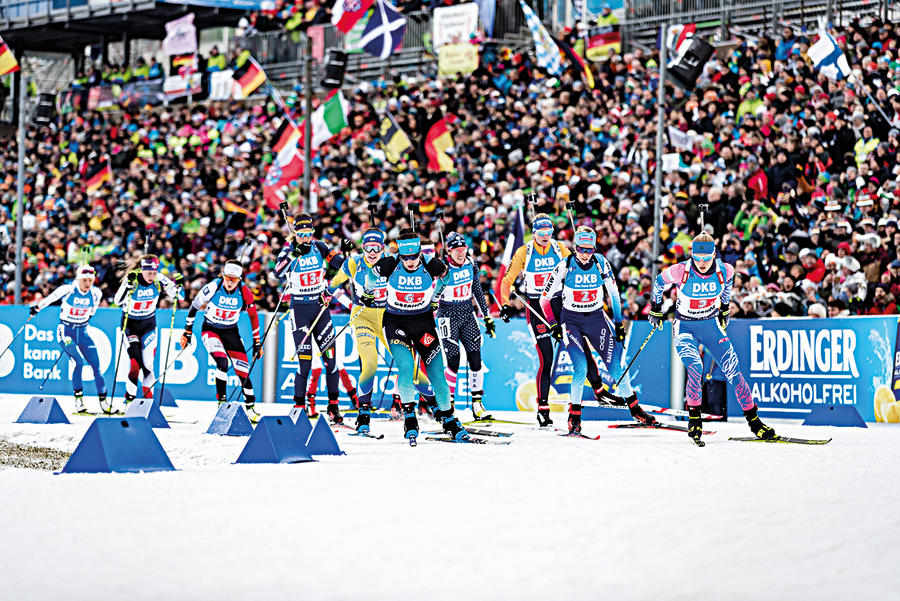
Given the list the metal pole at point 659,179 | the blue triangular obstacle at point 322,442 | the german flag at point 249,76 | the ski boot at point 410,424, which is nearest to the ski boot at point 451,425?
the ski boot at point 410,424

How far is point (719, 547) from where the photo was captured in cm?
591

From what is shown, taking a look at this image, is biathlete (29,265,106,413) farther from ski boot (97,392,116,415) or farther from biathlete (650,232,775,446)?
biathlete (650,232,775,446)

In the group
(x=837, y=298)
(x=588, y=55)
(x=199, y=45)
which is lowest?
(x=837, y=298)

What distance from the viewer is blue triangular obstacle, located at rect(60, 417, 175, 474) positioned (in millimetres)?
8711

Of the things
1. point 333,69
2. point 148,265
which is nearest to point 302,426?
point 148,265

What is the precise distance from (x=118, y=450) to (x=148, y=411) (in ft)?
15.9

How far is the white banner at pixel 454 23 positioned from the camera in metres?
28.7

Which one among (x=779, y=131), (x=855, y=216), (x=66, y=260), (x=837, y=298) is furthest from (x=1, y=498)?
(x=66, y=260)

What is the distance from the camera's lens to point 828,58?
65.4ft

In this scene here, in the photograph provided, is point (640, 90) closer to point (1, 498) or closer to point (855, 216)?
point (855, 216)

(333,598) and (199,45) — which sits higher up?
(199,45)

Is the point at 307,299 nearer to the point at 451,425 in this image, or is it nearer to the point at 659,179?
the point at 451,425

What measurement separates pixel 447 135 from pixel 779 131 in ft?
23.6

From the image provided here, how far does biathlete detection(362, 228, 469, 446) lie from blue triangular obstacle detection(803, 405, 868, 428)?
17.8 ft
